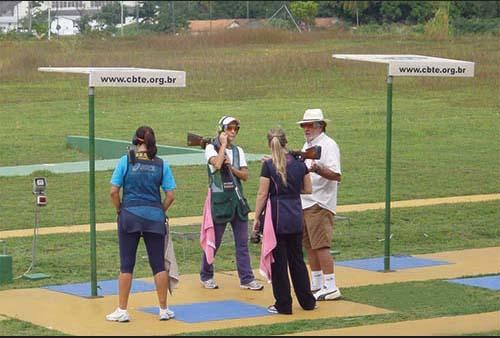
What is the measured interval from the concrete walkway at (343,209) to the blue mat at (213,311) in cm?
491

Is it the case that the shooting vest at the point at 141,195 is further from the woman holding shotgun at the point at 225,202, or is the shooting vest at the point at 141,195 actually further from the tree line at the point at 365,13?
the tree line at the point at 365,13

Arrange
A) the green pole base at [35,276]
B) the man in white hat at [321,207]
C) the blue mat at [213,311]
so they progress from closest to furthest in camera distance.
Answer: the blue mat at [213,311]
the man in white hat at [321,207]
the green pole base at [35,276]

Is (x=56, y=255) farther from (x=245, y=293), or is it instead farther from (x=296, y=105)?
(x=296, y=105)

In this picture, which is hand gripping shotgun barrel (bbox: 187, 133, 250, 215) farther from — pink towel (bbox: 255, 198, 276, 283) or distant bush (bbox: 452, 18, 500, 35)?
distant bush (bbox: 452, 18, 500, 35)

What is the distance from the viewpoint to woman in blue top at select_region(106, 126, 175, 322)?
11.8 meters

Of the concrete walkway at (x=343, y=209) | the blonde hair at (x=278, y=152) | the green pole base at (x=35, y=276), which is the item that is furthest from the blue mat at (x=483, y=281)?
the concrete walkway at (x=343, y=209)

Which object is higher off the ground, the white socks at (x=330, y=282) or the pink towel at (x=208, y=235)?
the pink towel at (x=208, y=235)

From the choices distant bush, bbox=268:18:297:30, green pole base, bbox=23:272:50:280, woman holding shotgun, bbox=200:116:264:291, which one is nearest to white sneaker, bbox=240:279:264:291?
woman holding shotgun, bbox=200:116:264:291

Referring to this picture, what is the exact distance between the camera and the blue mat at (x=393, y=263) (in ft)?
50.0

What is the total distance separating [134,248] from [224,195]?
6.23 feet

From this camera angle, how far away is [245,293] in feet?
44.5

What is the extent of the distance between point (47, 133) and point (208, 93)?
10757mm

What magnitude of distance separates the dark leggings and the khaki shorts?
1.75 metres

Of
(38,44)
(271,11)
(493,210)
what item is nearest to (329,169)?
(493,210)
